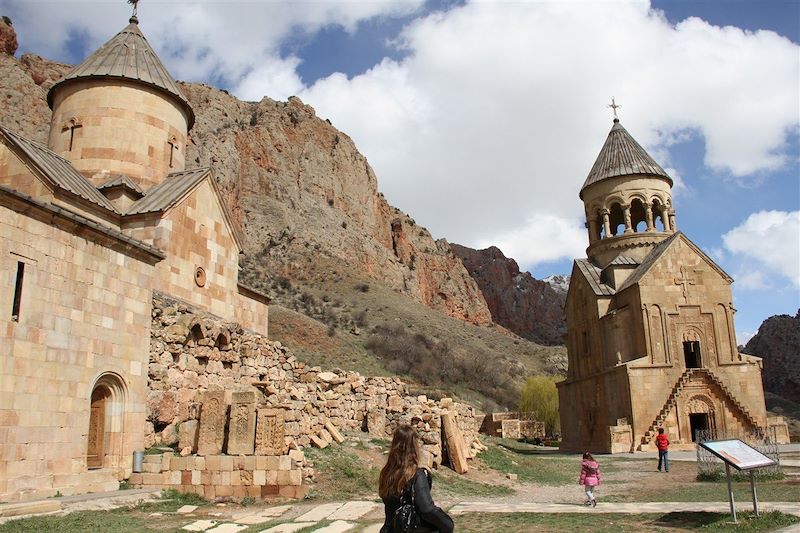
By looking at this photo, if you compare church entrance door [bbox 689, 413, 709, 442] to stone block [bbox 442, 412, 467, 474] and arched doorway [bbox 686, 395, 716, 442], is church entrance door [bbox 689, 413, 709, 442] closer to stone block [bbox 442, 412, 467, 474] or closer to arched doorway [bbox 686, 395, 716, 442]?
arched doorway [bbox 686, 395, 716, 442]

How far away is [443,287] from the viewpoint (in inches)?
2884

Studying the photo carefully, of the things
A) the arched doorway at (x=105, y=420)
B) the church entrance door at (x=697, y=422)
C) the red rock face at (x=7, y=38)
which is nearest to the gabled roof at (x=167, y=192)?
the arched doorway at (x=105, y=420)

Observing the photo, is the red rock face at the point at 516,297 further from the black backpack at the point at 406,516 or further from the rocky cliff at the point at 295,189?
the black backpack at the point at 406,516

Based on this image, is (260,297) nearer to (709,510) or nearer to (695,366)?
(709,510)

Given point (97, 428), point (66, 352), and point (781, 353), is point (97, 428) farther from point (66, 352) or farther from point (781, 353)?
point (781, 353)

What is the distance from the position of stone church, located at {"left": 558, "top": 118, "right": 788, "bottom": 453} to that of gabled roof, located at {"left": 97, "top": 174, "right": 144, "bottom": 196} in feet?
48.7

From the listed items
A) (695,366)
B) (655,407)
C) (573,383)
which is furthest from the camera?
(573,383)

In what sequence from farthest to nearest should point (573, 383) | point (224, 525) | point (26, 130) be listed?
point (26, 130), point (573, 383), point (224, 525)

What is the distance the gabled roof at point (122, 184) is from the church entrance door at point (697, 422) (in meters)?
16.6

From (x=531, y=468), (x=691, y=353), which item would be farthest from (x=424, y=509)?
(x=691, y=353)

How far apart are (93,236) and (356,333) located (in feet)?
97.3

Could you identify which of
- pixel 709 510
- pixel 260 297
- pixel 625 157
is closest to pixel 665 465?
pixel 709 510

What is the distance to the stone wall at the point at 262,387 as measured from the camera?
30.0 feet

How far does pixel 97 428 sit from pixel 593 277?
18525 mm
